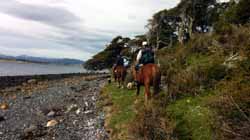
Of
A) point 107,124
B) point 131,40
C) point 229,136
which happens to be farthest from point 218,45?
point 131,40

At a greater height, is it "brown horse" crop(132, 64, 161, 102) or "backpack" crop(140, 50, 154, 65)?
"backpack" crop(140, 50, 154, 65)

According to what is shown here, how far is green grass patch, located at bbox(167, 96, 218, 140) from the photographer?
22.8ft

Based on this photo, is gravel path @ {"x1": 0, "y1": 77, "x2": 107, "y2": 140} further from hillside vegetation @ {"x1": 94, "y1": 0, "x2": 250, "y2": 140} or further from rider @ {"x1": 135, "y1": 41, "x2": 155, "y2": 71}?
rider @ {"x1": 135, "y1": 41, "x2": 155, "y2": 71}

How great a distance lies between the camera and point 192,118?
8141mm

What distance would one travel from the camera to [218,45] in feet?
42.9

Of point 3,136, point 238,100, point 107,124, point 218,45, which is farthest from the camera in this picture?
point 218,45

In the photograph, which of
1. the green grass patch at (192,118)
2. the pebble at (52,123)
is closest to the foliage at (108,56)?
the pebble at (52,123)

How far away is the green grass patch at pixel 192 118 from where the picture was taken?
6.96 m

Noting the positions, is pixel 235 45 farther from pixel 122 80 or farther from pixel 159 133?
pixel 122 80

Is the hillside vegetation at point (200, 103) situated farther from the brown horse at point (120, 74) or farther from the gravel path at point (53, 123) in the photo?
the brown horse at point (120, 74)

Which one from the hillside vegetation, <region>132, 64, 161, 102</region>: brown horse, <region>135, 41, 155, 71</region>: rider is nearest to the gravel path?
the hillside vegetation

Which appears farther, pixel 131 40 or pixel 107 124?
pixel 131 40

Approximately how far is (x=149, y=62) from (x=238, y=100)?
18.8 feet

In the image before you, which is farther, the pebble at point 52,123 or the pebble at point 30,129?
the pebble at point 52,123
